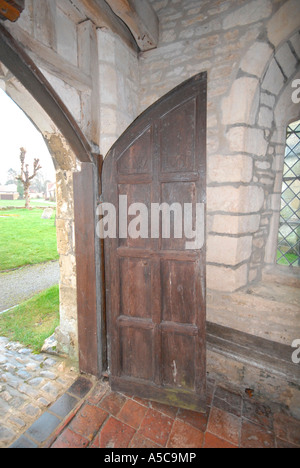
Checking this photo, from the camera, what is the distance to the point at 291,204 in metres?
2.53

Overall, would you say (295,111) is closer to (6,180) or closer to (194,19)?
(194,19)

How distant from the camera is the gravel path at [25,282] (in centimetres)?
460

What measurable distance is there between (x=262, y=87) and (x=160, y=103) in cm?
114

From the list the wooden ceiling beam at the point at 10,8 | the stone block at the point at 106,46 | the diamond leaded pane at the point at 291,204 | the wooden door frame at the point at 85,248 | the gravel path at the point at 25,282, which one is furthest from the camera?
the gravel path at the point at 25,282

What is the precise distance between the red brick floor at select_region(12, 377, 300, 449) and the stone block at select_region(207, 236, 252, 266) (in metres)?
1.35

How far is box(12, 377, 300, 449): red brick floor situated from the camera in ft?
5.44

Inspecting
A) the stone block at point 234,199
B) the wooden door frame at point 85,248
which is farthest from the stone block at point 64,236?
the stone block at point 234,199

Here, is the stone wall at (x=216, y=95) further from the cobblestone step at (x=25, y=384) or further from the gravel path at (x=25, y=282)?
the gravel path at (x=25, y=282)

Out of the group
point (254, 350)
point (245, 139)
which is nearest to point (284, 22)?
point (245, 139)

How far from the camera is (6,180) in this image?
→ 49.4m

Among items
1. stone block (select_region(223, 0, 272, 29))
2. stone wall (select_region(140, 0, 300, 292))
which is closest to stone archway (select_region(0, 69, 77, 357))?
stone wall (select_region(140, 0, 300, 292))

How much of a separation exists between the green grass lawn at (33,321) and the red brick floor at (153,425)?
110cm

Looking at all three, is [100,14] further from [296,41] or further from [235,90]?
[296,41]

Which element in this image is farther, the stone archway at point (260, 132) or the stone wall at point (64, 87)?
the stone archway at point (260, 132)
